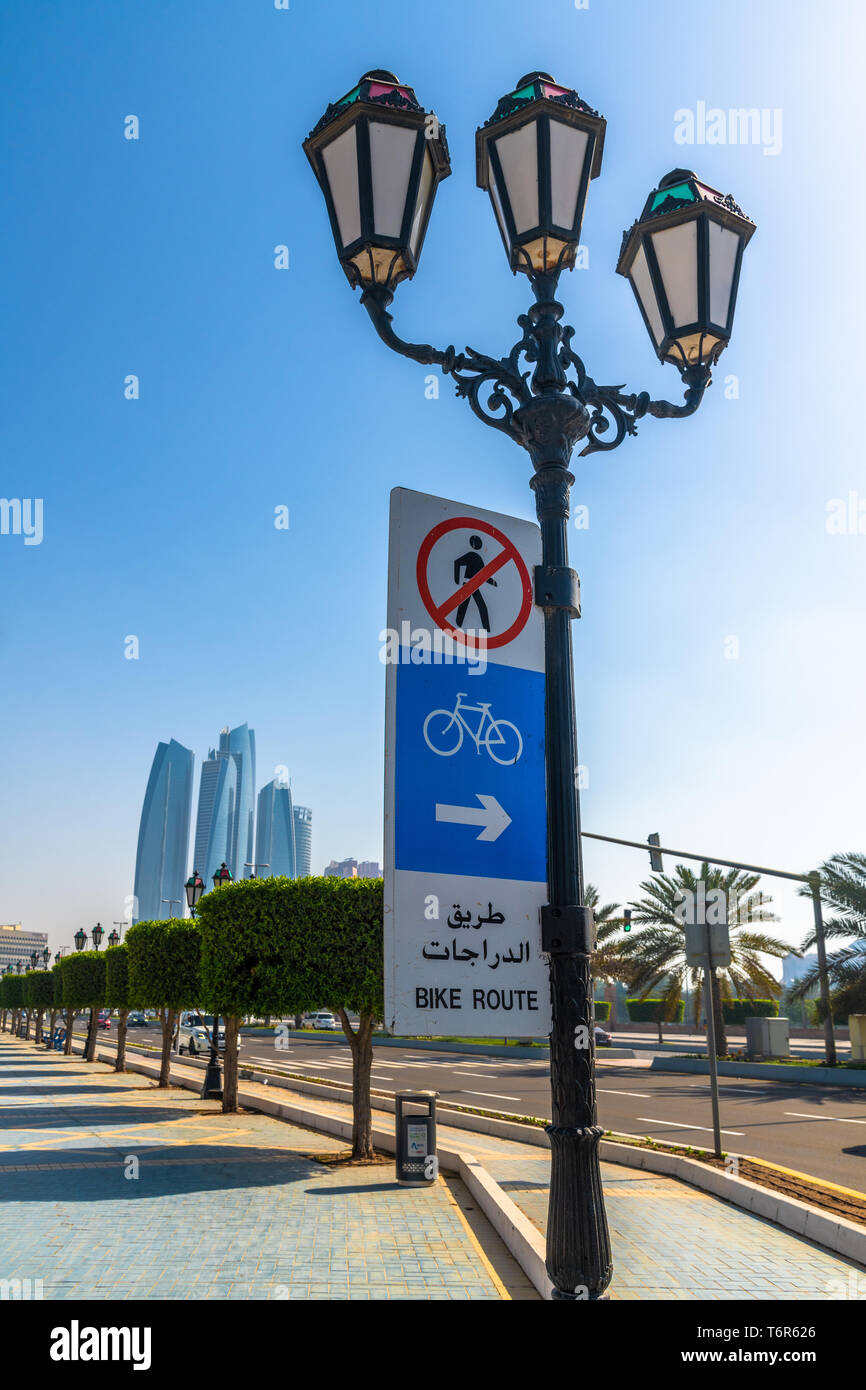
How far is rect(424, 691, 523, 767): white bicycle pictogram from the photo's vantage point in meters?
3.45

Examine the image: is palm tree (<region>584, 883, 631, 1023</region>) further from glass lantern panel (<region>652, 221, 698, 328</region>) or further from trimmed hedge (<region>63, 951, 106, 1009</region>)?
glass lantern panel (<region>652, 221, 698, 328</region>)

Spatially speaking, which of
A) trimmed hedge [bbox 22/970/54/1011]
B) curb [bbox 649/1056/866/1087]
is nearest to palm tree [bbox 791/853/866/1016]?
curb [bbox 649/1056/866/1087]

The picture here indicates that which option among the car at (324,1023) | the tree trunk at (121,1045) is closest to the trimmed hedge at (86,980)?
the tree trunk at (121,1045)

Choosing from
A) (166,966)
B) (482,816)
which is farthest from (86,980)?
(482,816)

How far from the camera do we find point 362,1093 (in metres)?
13.7

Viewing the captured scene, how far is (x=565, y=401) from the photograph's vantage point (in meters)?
4.77

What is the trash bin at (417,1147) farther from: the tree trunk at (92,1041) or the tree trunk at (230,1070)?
the tree trunk at (92,1041)

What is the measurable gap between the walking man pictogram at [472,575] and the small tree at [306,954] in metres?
11.2

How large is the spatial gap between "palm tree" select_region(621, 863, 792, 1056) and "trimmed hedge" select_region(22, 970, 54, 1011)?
31.2 metres

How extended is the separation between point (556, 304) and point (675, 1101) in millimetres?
20006

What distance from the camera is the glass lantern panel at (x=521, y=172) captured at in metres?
4.59

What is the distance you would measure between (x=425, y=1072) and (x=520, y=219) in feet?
92.6
